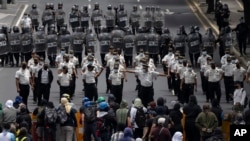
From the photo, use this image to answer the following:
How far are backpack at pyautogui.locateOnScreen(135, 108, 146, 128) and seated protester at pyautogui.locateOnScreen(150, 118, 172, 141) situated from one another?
7.40 feet

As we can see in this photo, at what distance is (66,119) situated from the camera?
4034 cm

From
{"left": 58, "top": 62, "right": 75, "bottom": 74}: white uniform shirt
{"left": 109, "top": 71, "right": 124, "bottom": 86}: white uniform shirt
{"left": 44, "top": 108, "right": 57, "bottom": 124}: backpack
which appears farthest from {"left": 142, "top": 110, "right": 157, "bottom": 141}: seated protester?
{"left": 58, "top": 62, "right": 75, "bottom": 74}: white uniform shirt

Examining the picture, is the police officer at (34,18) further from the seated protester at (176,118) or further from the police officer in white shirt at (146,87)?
the seated protester at (176,118)

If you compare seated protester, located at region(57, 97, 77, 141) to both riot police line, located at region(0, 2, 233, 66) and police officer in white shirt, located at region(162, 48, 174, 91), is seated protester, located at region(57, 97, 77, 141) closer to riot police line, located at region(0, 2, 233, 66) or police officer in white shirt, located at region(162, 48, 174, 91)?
police officer in white shirt, located at region(162, 48, 174, 91)

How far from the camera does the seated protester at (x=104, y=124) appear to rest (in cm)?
3991

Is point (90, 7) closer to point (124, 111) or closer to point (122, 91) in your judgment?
point (122, 91)

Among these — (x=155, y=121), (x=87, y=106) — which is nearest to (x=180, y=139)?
(x=155, y=121)

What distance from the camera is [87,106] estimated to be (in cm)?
4034

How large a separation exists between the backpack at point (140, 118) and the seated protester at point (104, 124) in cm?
76

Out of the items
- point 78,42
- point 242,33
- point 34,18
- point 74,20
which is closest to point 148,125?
point 78,42

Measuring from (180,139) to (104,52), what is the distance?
19614 millimetres

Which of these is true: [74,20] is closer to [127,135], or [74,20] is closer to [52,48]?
[52,48]

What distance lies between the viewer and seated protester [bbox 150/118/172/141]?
3766 cm

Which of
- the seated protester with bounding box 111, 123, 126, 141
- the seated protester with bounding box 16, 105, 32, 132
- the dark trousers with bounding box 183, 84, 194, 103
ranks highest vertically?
the seated protester with bounding box 16, 105, 32, 132
